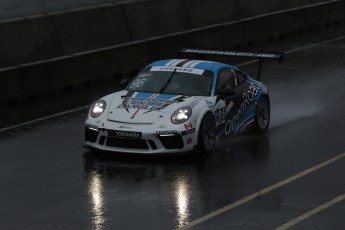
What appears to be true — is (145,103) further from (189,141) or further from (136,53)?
(136,53)

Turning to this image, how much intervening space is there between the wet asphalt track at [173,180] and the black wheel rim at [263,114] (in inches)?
9.2

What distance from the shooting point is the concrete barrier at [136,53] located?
73.8ft

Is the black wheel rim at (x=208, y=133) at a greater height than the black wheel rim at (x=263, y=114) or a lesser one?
greater

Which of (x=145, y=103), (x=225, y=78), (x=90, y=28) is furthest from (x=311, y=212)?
(x=90, y=28)

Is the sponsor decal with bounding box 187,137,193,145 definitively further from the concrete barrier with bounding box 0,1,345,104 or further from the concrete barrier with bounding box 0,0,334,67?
the concrete barrier with bounding box 0,0,334,67

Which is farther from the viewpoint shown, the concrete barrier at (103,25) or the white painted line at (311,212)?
the concrete barrier at (103,25)

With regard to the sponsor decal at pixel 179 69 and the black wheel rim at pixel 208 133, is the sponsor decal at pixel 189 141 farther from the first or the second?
the sponsor decal at pixel 179 69

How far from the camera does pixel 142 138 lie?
15.8 meters

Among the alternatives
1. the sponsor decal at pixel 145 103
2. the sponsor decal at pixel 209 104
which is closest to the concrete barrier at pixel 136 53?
the sponsor decal at pixel 145 103

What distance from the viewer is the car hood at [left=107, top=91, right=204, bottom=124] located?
16125 millimetres

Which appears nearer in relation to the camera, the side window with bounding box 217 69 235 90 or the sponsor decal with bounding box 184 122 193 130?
the sponsor decal with bounding box 184 122 193 130

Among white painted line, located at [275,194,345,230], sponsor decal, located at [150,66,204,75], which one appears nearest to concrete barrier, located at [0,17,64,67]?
sponsor decal, located at [150,66,204,75]

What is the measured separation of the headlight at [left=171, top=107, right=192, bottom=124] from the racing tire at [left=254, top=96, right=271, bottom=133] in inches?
93.8

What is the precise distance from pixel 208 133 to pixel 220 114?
601 mm
